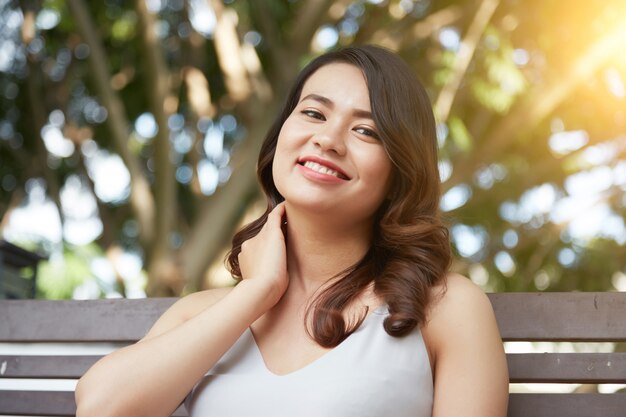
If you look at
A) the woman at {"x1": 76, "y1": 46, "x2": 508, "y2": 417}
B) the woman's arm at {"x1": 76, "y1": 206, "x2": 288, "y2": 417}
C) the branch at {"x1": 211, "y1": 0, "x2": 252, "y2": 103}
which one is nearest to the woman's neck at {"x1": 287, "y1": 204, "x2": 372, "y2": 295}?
the woman at {"x1": 76, "y1": 46, "x2": 508, "y2": 417}

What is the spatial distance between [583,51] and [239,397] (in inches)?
206

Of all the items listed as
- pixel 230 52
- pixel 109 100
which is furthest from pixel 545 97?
pixel 109 100

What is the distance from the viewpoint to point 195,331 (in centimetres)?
231

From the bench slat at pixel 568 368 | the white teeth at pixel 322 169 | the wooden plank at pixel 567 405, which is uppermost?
the white teeth at pixel 322 169

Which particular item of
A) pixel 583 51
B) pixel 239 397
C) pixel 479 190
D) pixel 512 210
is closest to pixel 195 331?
pixel 239 397

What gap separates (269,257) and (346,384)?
429mm

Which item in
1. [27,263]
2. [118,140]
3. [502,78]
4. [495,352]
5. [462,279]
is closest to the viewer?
[495,352]

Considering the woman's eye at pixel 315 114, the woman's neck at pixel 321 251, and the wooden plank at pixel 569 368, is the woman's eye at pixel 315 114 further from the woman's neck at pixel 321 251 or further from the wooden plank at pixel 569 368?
the wooden plank at pixel 569 368

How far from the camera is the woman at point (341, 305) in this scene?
2.21 meters

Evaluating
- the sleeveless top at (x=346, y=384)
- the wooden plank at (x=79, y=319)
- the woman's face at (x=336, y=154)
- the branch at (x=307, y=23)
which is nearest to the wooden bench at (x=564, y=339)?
the sleeveless top at (x=346, y=384)

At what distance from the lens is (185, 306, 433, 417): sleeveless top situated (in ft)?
7.20

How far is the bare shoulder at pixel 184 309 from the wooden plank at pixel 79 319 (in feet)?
0.46

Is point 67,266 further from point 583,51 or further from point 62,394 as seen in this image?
point 62,394

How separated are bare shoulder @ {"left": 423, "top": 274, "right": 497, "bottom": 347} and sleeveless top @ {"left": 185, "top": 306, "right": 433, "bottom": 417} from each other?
0.15 ft
